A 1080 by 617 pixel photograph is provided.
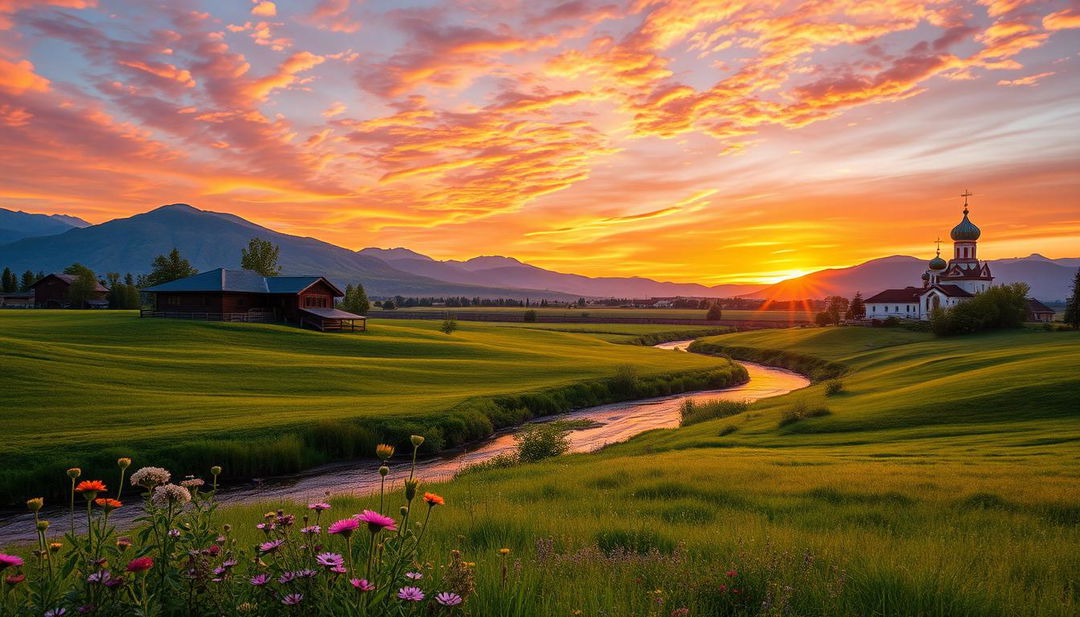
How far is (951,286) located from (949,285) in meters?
1.35

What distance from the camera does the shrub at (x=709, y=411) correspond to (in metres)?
38.6

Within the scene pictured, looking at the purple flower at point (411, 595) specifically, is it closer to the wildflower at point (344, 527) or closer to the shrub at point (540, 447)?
the wildflower at point (344, 527)

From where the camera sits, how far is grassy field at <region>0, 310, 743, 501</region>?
26375mm

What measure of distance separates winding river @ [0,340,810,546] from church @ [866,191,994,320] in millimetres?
89733

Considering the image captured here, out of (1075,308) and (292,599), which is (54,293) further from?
(1075,308)

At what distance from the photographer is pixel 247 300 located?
7431cm

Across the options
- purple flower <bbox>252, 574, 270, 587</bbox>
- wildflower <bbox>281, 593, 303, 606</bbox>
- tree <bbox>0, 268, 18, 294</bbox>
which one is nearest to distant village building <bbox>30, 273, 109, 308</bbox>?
tree <bbox>0, 268, 18, 294</bbox>

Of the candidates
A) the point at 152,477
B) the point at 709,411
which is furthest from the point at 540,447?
the point at 152,477

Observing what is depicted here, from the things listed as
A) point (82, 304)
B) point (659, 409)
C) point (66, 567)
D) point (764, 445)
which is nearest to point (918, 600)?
point (66, 567)

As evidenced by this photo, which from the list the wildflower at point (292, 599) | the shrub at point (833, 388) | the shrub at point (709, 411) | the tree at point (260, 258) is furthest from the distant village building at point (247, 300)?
the wildflower at point (292, 599)

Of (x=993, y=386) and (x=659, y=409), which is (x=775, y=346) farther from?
(x=993, y=386)

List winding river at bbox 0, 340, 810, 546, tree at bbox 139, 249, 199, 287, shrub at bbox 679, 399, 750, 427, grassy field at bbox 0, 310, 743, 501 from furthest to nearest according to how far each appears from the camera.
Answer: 1. tree at bbox 139, 249, 199, 287
2. shrub at bbox 679, 399, 750, 427
3. grassy field at bbox 0, 310, 743, 501
4. winding river at bbox 0, 340, 810, 546

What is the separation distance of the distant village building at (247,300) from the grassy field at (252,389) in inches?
258

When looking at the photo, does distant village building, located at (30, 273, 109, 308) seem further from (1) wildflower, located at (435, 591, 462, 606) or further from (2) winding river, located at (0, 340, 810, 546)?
(1) wildflower, located at (435, 591, 462, 606)
